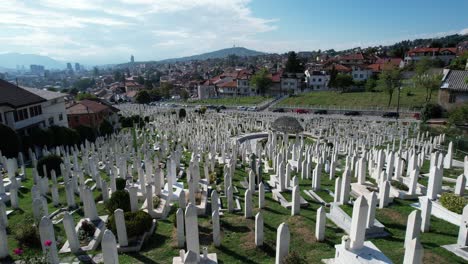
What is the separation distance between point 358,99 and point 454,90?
1995 centimetres

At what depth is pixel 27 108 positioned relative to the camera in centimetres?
2764

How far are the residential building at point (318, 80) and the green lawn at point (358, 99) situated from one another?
41.8ft

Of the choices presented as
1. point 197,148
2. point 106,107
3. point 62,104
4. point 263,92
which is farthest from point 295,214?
point 263,92

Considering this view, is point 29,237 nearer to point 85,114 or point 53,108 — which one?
point 53,108

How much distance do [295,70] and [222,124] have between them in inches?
2363

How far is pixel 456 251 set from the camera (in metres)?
7.37

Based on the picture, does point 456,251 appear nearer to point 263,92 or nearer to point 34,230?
point 34,230

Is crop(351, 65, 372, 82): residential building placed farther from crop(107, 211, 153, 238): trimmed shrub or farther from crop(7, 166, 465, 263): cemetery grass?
crop(107, 211, 153, 238): trimmed shrub

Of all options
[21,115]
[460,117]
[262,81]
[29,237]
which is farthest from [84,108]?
[262,81]

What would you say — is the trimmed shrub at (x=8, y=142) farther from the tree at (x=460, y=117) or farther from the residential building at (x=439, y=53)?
the residential building at (x=439, y=53)

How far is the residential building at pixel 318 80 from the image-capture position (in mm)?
77125

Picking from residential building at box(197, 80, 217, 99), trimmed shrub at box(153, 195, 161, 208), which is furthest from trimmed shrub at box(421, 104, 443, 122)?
residential building at box(197, 80, 217, 99)

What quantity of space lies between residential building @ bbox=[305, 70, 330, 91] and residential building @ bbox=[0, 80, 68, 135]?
61310 millimetres

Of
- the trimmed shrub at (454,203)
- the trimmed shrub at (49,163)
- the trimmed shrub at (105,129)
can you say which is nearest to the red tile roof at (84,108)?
the trimmed shrub at (105,129)
